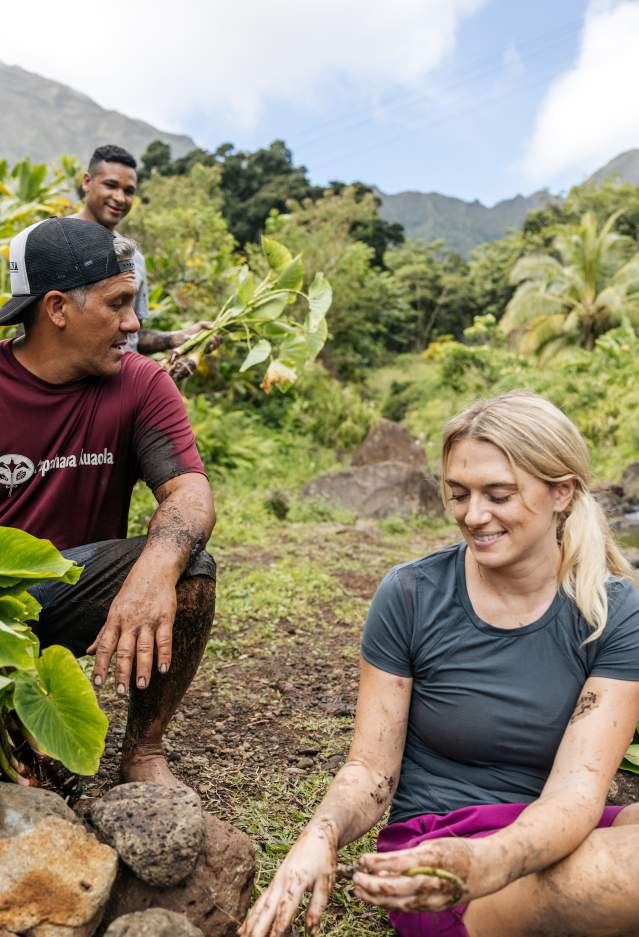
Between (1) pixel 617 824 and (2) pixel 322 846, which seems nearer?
(2) pixel 322 846

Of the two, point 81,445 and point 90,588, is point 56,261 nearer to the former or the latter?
point 81,445

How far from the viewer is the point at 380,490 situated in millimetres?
8930

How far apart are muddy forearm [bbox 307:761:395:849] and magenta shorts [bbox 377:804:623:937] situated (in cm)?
8

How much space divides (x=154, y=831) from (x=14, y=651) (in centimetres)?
45

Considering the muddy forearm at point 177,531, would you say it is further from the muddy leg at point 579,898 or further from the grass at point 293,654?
the muddy leg at point 579,898

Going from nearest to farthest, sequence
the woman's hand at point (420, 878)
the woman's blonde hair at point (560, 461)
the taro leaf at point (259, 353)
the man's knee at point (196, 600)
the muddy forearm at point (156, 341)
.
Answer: the woman's hand at point (420, 878), the woman's blonde hair at point (560, 461), the man's knee at point (196, 600), the taro leaf at point (259, 353), the muddy forearm at point (156, 341)

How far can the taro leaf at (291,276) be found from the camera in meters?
3.69

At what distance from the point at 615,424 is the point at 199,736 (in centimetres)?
1243

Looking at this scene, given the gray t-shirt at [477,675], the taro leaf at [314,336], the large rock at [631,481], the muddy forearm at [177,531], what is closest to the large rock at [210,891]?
the gray t-shirt at [477,675]

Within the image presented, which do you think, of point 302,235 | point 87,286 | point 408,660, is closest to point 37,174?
point 87,286

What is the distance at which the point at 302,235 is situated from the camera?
17.6 metres

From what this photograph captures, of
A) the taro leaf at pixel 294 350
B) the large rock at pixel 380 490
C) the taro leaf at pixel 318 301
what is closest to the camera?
the taro leaf at pixel 318 301

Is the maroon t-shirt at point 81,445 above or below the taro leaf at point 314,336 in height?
below

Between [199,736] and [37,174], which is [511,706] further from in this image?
[37,174]
